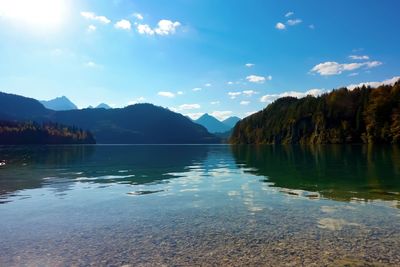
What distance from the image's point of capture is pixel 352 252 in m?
15.9

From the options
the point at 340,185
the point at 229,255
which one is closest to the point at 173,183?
the point at 340,185

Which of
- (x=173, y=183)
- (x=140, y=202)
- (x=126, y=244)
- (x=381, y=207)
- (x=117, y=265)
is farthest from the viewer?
(x=173, y=183)

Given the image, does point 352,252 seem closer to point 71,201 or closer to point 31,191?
point 71,201

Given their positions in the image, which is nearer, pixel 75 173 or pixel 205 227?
pixel 205 227

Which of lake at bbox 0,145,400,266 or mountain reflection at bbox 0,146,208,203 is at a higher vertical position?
lake at bbox 0,145,400,266

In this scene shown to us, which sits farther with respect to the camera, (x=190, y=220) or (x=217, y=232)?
(x=190, y=220)

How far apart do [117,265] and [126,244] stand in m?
2.99

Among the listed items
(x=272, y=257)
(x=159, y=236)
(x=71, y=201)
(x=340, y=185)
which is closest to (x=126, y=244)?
(x=159, y=236)

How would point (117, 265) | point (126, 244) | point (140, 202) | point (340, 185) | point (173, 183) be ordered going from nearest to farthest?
1. point (117, 265)
2. point (126, 244)
3. point (140, 202)
4. point (340, 185)
5. point (173, 183)

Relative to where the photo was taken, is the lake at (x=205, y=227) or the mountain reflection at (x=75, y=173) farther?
the mountain reflection at (x=75, y=173)

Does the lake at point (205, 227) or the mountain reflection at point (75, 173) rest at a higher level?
the lake at point (205, 227)

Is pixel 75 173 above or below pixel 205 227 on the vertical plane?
below

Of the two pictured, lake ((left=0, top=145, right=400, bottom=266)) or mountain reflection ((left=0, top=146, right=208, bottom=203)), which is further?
mountain reflection ((left=0, top=146, right=208, bottom=203))

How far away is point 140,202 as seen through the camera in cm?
3025
